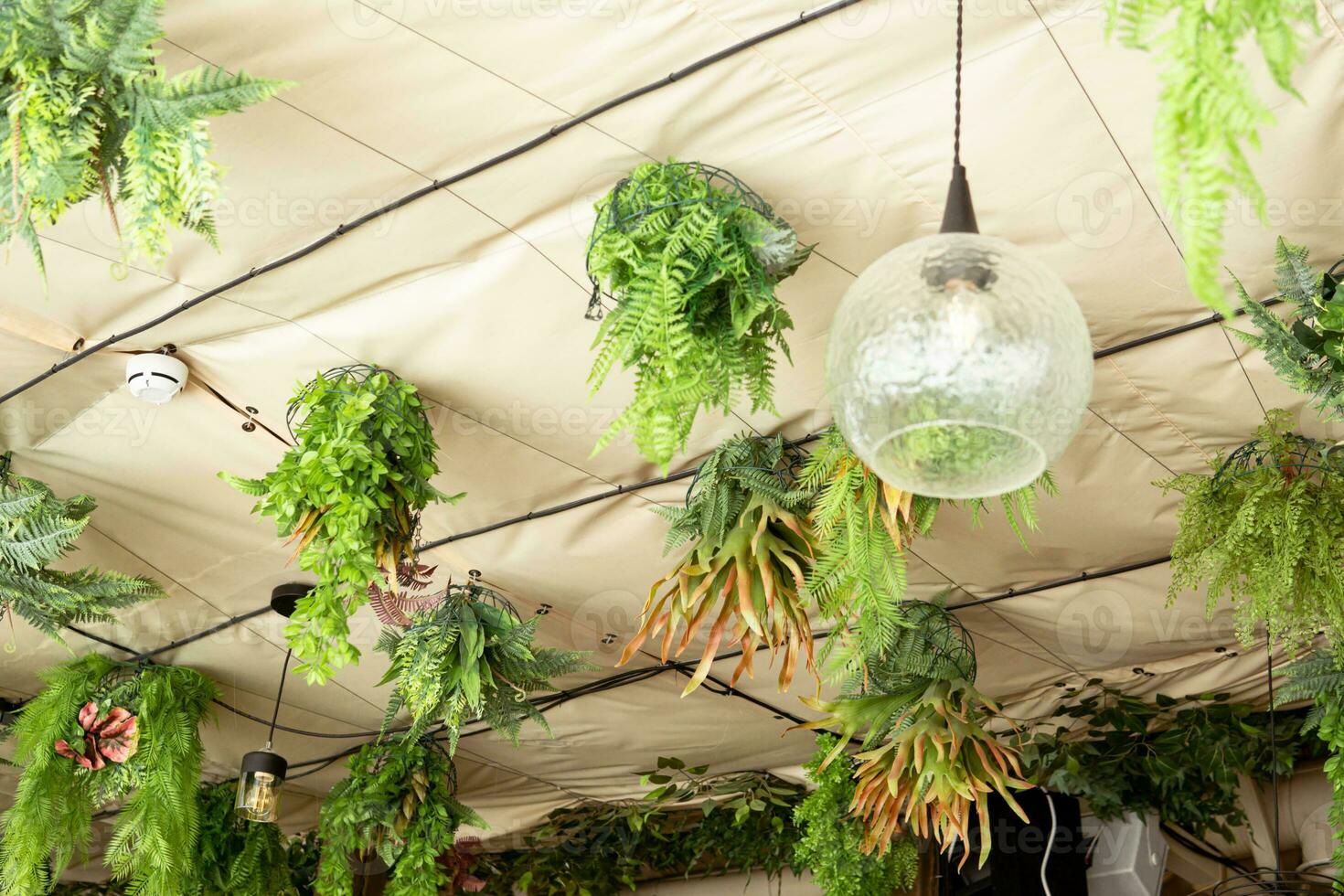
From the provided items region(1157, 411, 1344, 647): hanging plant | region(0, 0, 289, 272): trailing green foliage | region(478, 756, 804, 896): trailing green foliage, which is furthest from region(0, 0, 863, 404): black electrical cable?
region(478, 756, 804, 896): trailing green foliage

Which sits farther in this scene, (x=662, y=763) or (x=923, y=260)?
(x=662, y=763)

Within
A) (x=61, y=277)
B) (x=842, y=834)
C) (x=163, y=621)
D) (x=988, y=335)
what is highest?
(x=61, y=277)

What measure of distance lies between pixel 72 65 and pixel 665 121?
0.99m

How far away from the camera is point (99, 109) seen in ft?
5.99

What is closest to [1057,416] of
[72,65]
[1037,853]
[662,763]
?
[72,65]

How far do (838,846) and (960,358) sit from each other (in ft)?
8.00

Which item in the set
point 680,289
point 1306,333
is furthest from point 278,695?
point 1306,333

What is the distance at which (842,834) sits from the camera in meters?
3.53

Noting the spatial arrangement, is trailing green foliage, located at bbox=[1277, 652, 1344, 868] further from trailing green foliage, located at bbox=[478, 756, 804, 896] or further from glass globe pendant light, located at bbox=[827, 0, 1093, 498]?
trailing green foliage, located at bbox=[478, 756, 804, 896]

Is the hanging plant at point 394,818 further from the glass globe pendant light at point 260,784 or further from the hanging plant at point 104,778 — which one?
the hanging plant at point 104,778

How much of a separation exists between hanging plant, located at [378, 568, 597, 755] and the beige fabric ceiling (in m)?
0.25

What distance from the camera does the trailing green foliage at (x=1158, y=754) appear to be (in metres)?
3.77

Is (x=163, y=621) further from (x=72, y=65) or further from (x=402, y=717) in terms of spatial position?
(x=72, y=65)

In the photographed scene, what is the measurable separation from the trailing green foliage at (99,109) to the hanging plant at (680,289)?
67 cm
